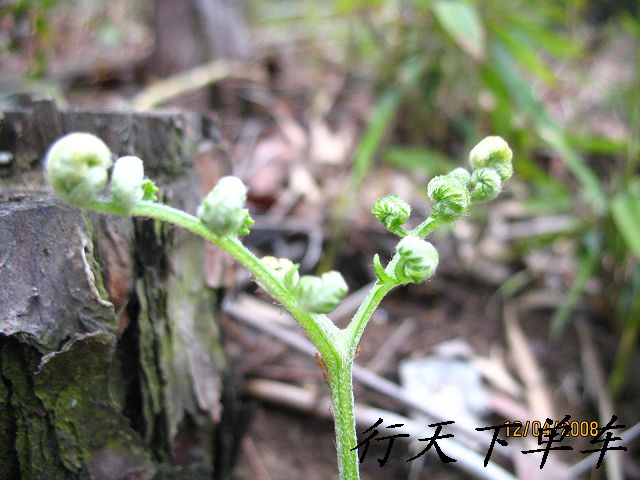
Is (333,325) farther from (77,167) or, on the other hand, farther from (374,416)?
(374,416)

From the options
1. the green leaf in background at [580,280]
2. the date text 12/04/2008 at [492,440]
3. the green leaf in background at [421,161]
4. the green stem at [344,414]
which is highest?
the green leaf in background at [421,161]

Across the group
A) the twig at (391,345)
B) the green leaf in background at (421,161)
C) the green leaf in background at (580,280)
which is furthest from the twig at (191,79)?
the green leaf in background at (580,280)

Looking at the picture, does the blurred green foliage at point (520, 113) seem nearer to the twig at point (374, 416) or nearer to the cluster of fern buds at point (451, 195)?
the twig at point (374, 416)

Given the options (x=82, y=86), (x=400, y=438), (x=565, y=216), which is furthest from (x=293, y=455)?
(x=82, y=86)

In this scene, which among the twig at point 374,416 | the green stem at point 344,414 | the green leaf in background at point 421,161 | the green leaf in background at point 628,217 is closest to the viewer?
the green stem at point 344,414

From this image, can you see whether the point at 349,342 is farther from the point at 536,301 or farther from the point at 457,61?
the point at 457,61
